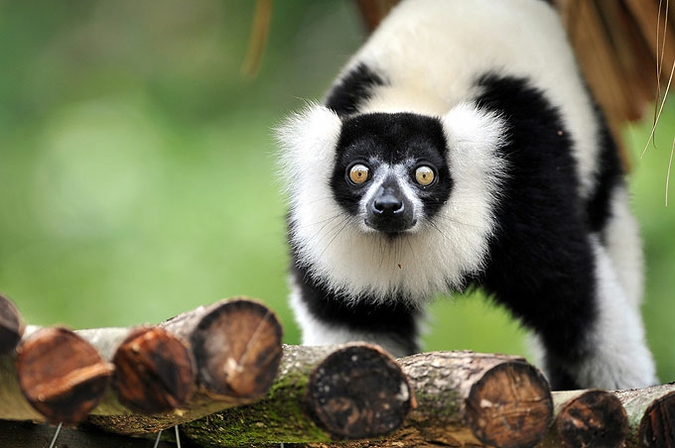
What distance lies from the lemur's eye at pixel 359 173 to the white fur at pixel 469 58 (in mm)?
365

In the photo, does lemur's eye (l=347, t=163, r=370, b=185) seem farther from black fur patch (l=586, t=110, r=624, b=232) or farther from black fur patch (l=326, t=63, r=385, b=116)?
black fur patch (l=586, t=110, r=624, b=232)

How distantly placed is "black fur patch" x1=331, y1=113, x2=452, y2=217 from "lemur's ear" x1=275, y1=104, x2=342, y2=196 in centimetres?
6

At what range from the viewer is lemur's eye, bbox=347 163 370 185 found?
3660 millimetres

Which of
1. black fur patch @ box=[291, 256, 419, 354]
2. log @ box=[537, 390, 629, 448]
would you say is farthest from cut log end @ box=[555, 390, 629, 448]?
black fur patch @ box=[291, 256, 419, 354]

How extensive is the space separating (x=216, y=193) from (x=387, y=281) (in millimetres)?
3595

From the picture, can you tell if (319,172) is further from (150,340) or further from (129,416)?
(150,340)

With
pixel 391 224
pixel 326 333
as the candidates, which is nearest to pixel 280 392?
pixel 391 224

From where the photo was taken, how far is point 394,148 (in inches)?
142

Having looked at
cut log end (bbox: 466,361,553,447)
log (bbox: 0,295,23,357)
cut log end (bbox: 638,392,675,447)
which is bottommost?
cut log end (bbox: 638,392,675,447)

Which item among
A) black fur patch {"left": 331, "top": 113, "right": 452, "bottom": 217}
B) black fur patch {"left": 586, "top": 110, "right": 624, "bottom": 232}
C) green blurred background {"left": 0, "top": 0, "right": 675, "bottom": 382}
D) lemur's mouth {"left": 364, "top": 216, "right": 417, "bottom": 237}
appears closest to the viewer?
lemur's mouth {"left": 364, "top": 216, "right": 417, "bottom": 237}

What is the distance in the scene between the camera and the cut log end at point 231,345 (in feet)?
6.68

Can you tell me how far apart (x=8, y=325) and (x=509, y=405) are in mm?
1088

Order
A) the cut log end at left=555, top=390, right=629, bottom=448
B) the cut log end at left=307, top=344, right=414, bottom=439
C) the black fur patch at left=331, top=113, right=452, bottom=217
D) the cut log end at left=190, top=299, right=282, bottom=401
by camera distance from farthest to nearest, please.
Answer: the black fur patch at left=331, top=113, right=452, bottom=217
the cut log end at left=555, top=390, right=629, bottom=448
the cut log end at left=307, top=344, right=414, bottom=439
the cut log end at left=190, top=299, right=282, bottom=401

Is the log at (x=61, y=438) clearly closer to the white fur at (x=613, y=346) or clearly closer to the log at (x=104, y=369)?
the log at (x=104, y=369)
